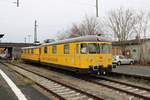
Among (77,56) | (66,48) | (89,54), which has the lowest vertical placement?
(77,56)

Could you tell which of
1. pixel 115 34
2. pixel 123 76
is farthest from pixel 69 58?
pixel 115 34

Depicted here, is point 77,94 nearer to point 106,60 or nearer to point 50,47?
point 106,60

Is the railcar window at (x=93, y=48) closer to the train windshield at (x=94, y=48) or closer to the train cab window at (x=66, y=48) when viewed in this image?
the train windshield at (x=94, y=48)

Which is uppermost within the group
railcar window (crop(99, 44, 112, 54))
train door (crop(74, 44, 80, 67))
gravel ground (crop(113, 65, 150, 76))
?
railcar window (crop(99, 44, 112, 54))

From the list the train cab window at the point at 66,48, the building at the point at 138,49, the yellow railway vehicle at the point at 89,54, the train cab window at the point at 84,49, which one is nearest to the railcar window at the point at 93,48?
the yellow railway vehicle at the point at 89,54

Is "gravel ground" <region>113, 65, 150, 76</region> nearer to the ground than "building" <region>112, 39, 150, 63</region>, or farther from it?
nearer to the ground

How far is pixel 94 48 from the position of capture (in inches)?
836

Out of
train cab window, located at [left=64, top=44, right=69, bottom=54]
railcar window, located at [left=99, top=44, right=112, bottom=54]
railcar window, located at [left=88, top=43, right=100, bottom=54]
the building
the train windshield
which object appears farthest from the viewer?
the building

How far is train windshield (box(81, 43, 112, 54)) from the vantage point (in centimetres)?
2091

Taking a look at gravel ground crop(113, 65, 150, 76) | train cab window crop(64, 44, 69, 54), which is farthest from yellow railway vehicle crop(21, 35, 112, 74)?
gravel ground crop(113, 65, 150, 76)

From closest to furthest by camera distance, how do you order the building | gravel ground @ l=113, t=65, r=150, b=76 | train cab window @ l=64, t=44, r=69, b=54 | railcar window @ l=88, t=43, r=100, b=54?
railcar window @ l=88, t=43, r=100, b=54 < train cab window @ l=64, t=44, r=69, b=54 < gravel ground @ l=113, t=65, r=150, b=76 < the building

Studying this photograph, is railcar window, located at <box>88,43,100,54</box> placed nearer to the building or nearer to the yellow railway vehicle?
the yellow railway vehicle

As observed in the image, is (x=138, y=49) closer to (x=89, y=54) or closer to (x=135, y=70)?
(x=135, y=70)

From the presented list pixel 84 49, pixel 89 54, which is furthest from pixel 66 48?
pixel 89 54
